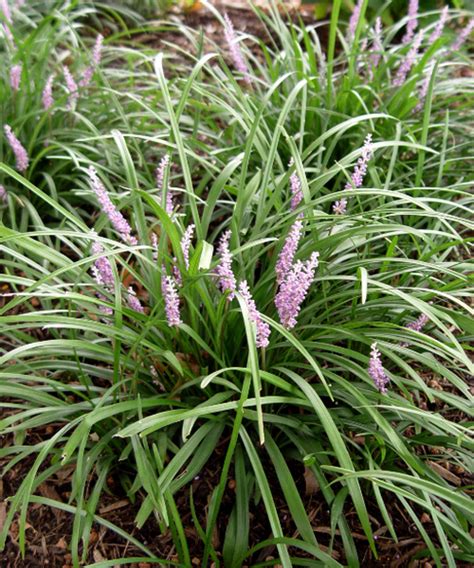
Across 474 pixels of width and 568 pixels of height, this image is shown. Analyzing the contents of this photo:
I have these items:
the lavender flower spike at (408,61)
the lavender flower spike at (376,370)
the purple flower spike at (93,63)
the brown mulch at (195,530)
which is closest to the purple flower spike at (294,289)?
the lavender flower spike at (376,370)

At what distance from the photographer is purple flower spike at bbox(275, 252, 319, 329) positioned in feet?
6.51

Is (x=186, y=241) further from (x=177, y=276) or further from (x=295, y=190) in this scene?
(x=295, y=190)

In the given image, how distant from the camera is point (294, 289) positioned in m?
2.02

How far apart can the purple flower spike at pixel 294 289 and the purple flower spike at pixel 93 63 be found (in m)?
2.05

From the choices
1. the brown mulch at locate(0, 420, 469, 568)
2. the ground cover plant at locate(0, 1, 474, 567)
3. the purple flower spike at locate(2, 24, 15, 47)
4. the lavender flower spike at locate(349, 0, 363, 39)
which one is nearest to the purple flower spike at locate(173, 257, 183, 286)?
the ground cover plant at locate(0, 1, 474, 567)

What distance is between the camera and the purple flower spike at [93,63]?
356 centimetres

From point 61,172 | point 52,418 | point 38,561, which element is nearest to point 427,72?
point 61,172

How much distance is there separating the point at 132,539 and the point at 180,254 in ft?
3.20

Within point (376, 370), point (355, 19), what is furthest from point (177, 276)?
point (355, 19)

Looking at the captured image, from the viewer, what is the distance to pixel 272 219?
2570mm

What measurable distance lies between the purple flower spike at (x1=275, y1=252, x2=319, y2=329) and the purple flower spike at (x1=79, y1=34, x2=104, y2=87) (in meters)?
2.05

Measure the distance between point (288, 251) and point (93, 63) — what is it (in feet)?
6.47

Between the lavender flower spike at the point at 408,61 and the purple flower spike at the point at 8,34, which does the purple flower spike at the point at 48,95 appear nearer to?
the purple flower spike at the point at 8,34

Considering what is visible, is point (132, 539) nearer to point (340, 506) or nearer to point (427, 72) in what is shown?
point (340, 506)
